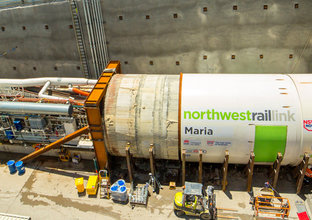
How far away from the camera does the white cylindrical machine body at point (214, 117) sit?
12.9 metres

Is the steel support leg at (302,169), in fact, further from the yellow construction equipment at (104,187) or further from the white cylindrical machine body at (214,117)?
the yellow construction equipment at (104,187)

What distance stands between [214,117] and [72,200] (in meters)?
9.44

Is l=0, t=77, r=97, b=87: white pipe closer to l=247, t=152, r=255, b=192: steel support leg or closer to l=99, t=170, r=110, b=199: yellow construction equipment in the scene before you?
l=99, t=170, r=110, b=199: yellow construction equipment

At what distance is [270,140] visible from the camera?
512 inches

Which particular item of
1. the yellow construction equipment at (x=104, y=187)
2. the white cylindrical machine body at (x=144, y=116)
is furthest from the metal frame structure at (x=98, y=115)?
the yellow construction equipment at (x=104, y=187)

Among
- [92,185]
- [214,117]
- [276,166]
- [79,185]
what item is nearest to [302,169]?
[276,166]

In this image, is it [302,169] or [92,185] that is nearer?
[302,169]

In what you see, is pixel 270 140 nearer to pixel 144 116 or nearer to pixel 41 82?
pixel 144 116

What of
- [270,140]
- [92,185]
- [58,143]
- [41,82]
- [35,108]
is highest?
[41,82]

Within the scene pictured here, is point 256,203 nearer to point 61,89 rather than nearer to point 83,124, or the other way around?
point 83,124

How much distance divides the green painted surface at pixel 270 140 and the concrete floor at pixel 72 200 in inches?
103

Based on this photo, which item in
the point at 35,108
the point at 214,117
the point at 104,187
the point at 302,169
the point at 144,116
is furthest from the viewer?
the point at 35,108

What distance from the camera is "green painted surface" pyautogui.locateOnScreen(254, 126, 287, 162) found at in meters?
12.8

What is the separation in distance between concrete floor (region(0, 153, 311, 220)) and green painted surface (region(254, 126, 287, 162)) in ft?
8.59
